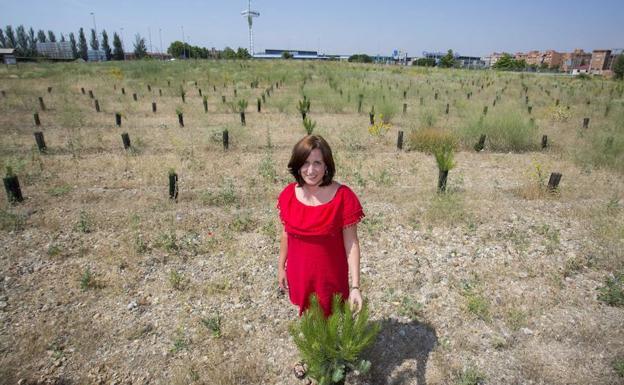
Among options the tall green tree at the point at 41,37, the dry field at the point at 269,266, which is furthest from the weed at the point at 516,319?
the tall green tree at the point at 41,37

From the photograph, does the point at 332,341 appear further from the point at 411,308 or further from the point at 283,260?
the point at 411,308

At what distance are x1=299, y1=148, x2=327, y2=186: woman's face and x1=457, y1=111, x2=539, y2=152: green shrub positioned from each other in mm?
8009

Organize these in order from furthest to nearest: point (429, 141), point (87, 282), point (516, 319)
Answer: point (429, 141) → point (87, 282) → point (516, 319)

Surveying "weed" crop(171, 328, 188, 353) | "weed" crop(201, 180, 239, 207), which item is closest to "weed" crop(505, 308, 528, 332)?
"weed" crop(171, 328, 188, 353)

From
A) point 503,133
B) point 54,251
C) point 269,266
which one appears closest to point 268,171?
point 269,266

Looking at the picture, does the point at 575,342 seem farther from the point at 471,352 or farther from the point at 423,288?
the point at 423,288

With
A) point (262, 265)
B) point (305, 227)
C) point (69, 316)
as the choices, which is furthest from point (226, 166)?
point (305, 227)

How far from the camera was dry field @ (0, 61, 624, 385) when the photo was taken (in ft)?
8.74

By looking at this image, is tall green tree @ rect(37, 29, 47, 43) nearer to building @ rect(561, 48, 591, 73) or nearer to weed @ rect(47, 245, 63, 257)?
weed @ rect(47, 245, 63, 257)

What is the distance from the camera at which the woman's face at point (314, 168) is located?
1.80 m

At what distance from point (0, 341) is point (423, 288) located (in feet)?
12.0

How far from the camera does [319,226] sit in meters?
1.86

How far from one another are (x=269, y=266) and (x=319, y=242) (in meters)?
2.06

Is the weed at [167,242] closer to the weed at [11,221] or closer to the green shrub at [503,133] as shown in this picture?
the weed at [11,221]
